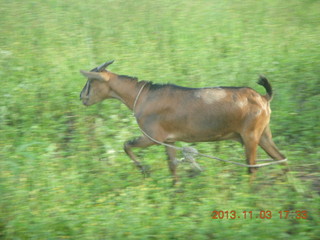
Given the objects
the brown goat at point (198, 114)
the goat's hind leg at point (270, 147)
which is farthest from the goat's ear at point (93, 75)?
the goat's hind leg at point (270, 147)

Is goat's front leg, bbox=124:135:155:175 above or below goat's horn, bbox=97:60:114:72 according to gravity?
below

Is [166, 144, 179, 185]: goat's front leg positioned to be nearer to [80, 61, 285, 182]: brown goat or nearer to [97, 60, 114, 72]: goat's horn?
[80, 61, 285, 182]: brown goat

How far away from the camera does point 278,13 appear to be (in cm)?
1278

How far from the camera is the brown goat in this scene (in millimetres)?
6656

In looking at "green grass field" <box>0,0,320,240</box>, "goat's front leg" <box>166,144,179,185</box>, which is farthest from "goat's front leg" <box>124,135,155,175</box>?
"goat's front leg" <box>166,144,179,185</box>

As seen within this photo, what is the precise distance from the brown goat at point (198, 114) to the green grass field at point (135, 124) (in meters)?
0.47

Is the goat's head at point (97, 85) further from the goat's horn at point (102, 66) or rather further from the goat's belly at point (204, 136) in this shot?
the goat's belly at point (204, 136)

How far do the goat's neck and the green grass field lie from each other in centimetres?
89

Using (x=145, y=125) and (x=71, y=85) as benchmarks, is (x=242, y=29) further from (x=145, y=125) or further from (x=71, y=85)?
(x=145, y=125)

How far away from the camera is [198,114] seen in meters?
6.79

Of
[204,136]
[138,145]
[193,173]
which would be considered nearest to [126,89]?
[138,145]

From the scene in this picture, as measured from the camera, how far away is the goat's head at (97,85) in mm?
7344

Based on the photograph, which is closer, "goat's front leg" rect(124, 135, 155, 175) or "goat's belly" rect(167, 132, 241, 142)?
"goat's belly" rect(167, 132, 241, 142)

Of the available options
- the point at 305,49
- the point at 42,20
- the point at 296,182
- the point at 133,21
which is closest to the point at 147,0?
the point at 133,21
